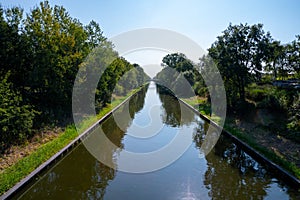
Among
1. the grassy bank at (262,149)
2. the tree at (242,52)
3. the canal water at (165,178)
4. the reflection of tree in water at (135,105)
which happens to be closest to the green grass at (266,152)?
the grassy bank at (262,149)

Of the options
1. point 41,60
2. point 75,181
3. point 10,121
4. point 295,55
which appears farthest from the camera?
point 295,55

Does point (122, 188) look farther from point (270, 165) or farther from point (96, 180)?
point (270, 165)

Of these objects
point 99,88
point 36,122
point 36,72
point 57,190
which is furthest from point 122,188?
point 99,88

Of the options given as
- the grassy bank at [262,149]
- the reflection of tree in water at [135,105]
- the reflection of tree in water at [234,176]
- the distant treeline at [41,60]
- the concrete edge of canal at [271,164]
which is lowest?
the reflection of tree in water at [234,176]

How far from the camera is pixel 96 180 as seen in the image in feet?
26.0

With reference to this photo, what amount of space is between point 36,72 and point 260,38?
14132 mm

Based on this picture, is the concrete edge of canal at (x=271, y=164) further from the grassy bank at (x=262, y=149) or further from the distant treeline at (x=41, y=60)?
the distant treeline at (x=41, y=60)

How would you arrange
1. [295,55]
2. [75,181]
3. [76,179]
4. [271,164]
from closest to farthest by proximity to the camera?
[75,181] < [76,179] < [271,164] < [295,55]

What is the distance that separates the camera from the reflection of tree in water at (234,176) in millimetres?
6970

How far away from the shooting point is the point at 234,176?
26.8 ft

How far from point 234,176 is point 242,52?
35.5 feet

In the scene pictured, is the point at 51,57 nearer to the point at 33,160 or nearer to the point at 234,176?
the point at 33,160

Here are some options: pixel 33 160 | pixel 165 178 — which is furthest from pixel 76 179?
pixel 165 178

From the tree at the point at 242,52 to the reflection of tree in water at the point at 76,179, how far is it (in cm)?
1061
